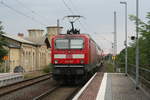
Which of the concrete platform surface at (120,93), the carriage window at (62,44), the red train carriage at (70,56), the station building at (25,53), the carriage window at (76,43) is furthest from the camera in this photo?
the station building at (25,53)

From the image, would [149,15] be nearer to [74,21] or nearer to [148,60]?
[148,60]

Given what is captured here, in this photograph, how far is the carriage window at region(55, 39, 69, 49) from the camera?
59.9ft

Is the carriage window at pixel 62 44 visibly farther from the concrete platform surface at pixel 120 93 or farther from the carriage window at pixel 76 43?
the concrete platform surface at pixel 120 93

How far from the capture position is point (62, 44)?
18328 mm

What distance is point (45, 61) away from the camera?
181 ft

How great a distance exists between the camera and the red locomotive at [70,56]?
17609mm

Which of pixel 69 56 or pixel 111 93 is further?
pixel 69 56

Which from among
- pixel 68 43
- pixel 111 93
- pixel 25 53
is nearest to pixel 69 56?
pixel 68 43

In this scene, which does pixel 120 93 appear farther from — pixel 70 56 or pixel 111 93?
pixel 70 56

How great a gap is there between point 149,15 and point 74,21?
335 inches

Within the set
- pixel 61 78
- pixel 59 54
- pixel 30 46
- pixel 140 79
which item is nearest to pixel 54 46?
pixel 59 54

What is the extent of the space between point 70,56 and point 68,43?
896 millimetres

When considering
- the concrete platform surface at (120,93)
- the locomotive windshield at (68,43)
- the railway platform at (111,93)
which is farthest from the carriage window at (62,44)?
the concrete platform surface at (120,93)

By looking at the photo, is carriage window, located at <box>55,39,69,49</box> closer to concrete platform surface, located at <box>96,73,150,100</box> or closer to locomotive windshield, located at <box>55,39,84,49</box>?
locomotive windshield, located at <box>55,39,84,49</box>
